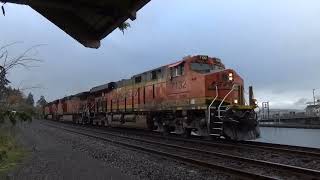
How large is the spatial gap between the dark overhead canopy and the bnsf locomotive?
1468 centimetres

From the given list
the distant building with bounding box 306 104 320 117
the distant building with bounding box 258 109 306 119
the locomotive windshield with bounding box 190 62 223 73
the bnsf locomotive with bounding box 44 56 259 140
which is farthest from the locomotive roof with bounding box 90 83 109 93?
the distant building with bounding box 306 104 320 117

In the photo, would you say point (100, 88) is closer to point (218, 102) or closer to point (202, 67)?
point (202, 67)

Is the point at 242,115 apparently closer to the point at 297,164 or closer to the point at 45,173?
the point at 297,164

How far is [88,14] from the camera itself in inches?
211

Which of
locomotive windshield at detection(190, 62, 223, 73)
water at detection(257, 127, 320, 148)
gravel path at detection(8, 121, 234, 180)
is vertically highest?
locomotive windshield at detection(190, 62, 223, 73)

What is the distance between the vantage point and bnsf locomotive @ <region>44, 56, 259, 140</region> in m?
20.3

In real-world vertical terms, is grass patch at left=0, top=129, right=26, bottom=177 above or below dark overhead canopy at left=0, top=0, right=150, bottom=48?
below

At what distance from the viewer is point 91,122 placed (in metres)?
45.7

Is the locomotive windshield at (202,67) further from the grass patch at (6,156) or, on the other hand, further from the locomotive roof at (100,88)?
the locomotive roof at (100,88)

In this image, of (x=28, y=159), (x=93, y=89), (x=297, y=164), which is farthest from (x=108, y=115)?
(x=297, y=164)

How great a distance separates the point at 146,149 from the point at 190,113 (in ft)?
18.1

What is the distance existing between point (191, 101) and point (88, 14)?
17.1 metres

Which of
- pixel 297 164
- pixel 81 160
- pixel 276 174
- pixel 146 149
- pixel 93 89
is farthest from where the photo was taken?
pixel 93 89

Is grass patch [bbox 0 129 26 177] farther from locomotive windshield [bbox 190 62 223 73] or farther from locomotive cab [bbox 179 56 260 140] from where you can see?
locomotive windshield [bbox 190 62 223 73]
